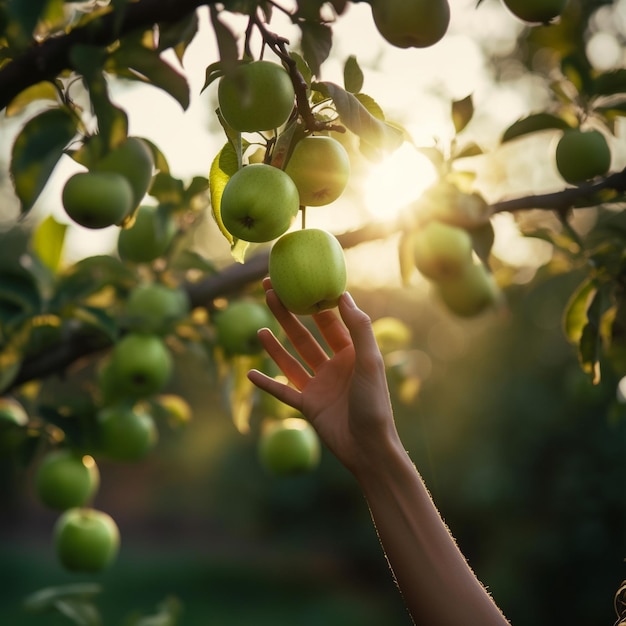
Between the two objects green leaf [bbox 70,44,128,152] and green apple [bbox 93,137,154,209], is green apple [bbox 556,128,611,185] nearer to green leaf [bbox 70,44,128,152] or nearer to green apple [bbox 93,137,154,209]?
green apple [bbox 93,137,154,209]

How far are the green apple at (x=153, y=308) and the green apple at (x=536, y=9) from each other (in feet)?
2.77

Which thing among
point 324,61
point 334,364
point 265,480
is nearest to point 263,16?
point 324,61

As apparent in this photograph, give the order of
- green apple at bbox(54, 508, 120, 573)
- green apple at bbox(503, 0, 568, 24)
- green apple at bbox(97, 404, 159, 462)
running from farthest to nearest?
1. green apple at bbox(54, 508, 120, 573)
2. green apple at bbox(97, 404, 159, 462)
3. green apple at bbox(503, 0, 568, 24)

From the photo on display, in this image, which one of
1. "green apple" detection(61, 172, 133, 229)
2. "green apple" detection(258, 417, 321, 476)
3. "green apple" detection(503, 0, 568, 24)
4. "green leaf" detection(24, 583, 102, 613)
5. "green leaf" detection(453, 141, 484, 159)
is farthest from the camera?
"green apple" detection(258, 417, 321, 476)

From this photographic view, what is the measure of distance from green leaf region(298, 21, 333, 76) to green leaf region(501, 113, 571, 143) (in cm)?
72

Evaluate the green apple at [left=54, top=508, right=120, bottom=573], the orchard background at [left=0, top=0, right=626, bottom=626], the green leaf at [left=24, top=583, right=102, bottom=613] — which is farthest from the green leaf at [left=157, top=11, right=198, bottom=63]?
the green apple at [left=54, top=508, right=120, bottom=573]

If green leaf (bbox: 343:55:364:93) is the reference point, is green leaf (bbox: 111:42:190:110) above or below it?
above

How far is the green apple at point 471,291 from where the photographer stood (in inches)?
60.4

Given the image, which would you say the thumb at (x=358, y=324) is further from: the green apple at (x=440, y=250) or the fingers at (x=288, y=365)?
the green apple at (x=440, y=250)

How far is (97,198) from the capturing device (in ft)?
2.92

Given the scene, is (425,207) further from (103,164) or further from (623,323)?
(103,164)

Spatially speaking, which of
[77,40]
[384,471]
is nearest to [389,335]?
[384,471]

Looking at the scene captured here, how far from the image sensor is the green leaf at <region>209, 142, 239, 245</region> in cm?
78

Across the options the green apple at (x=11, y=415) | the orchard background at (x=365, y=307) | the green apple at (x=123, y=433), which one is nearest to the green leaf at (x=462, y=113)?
the orchard background at (x=365, y=307)
